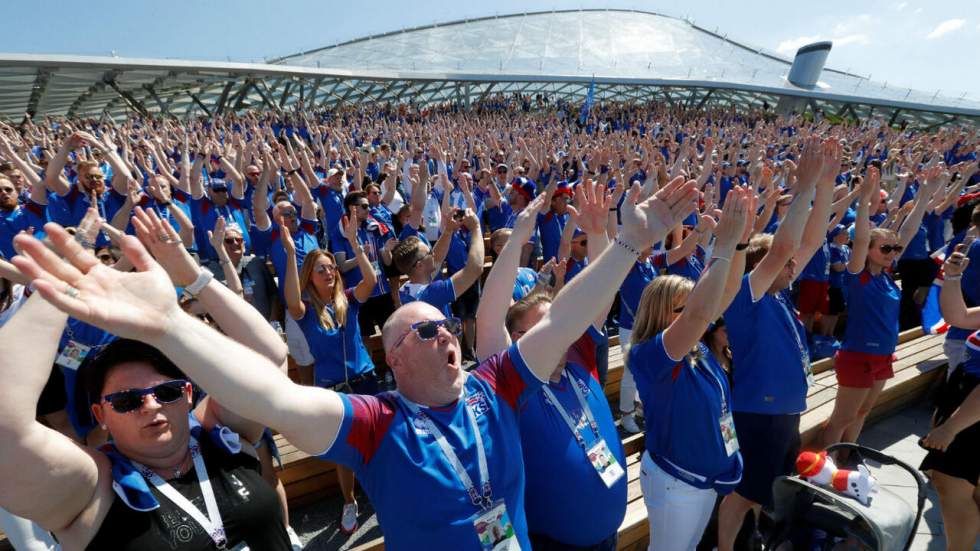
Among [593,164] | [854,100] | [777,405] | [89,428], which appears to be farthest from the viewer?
[854,100]

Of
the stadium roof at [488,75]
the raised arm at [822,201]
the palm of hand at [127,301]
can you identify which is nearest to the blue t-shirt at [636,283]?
the raised arm at [822,201]

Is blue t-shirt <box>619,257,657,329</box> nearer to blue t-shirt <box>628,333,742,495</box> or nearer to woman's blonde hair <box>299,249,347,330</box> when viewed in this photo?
blue t-shirt <box>628,333,742,495</box>

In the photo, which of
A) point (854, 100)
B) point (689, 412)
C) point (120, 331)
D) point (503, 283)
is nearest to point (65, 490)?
point (120, 331)

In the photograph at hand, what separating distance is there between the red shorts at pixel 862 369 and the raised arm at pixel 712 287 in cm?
217

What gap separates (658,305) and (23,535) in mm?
3074

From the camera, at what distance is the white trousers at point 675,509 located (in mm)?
2395

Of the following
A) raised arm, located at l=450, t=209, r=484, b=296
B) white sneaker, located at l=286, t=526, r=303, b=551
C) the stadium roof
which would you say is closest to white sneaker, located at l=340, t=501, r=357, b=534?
white sneaker, located at l=286, t=526, r=303, b=551

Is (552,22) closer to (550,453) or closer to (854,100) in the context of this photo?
(854,100)

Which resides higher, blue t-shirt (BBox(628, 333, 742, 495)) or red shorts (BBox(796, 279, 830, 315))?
blue t-shirt (BBox(628, 333, 742, 495))

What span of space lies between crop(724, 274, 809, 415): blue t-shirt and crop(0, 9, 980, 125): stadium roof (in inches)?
836

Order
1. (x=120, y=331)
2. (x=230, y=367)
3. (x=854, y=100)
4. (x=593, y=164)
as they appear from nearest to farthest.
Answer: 1. (x=120, y=331)
2. (x=230, y=367)
3. (x=593, y=164)
4. (x=854, y=100)

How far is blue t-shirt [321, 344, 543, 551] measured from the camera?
1.52 meters

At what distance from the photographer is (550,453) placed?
79.0 inches

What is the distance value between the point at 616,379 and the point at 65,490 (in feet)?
13.3
